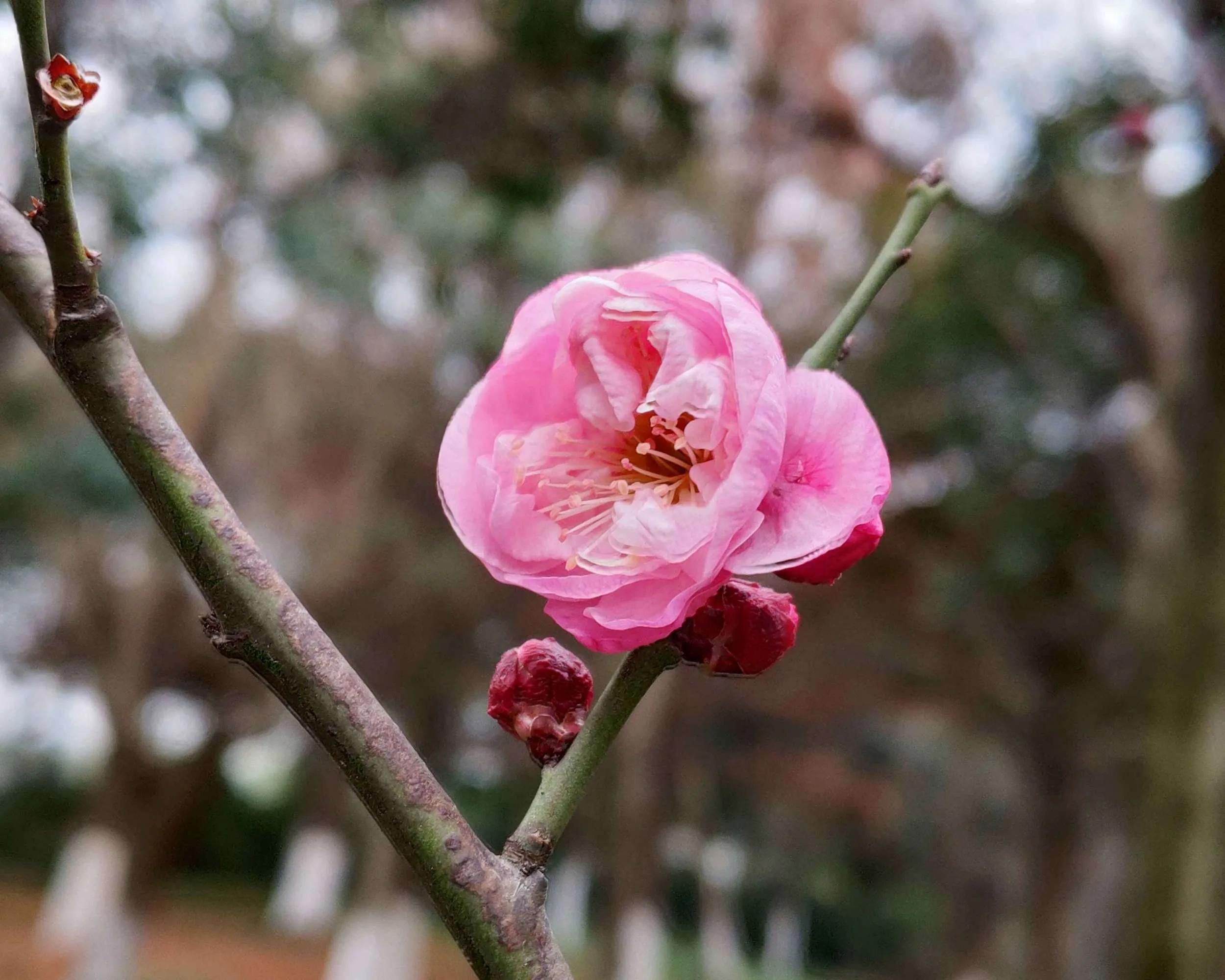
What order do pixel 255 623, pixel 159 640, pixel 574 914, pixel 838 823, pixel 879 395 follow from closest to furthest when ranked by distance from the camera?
1. pixel 255 623
2. pixel 879 395
3. pixel 159 640
4. pixel 574 914
5. pixel 838 823

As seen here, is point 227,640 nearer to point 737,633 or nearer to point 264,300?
point 737,633

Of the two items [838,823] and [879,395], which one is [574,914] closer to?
[838,823]

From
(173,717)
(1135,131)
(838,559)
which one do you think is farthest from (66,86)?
(173,717)

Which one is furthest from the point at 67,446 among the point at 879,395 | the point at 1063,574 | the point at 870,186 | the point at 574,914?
the point at 574,914

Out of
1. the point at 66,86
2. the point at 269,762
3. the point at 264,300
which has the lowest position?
the point at 269,762

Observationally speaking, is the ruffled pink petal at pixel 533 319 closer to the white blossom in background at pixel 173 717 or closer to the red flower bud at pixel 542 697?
the red flower bud at pixel 542 697

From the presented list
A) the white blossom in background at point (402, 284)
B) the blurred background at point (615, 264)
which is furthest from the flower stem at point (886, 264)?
the white blossom in background at point (402, 284)
